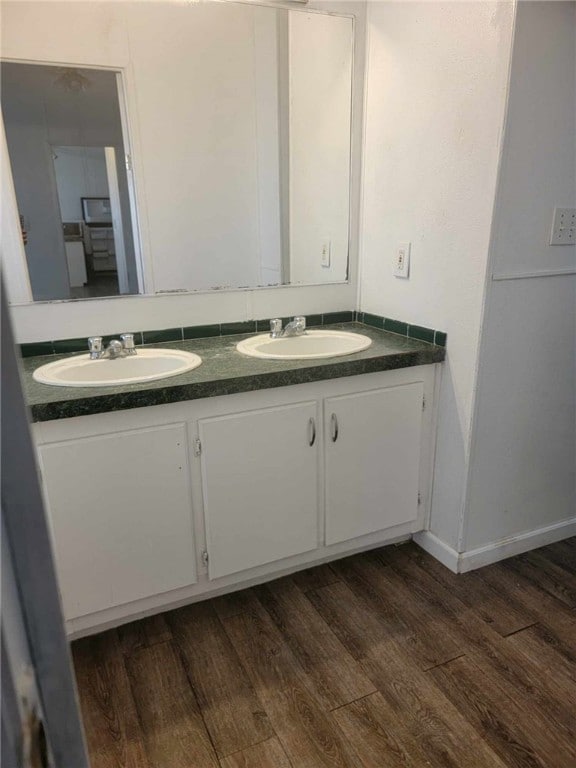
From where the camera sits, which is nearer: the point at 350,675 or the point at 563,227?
the point at 350,675

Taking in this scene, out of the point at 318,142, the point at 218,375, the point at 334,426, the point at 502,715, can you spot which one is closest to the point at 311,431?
the point at 334,426

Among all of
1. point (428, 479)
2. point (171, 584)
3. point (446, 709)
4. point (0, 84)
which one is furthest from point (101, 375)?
point (446, 709)

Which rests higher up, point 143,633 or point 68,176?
point 68,176

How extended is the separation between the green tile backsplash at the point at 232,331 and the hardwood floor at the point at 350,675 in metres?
0.90

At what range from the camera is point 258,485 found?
5.66ft

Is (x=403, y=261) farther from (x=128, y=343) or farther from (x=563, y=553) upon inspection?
(x=563, y=553)

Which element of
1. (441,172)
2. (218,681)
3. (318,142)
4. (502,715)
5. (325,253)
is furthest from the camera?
(325,253)

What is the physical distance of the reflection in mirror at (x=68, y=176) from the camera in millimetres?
1631

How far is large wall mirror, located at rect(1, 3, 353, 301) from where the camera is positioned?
5.54 ft

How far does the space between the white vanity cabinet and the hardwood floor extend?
13 cm

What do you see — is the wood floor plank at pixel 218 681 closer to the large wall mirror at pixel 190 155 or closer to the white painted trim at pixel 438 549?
the white painted trim at pixel 438 549

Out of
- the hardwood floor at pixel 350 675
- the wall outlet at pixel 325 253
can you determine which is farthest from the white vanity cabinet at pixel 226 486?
the wall outlet at pixel 325 253

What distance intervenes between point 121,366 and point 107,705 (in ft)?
3.29

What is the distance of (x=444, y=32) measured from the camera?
5.44ft
